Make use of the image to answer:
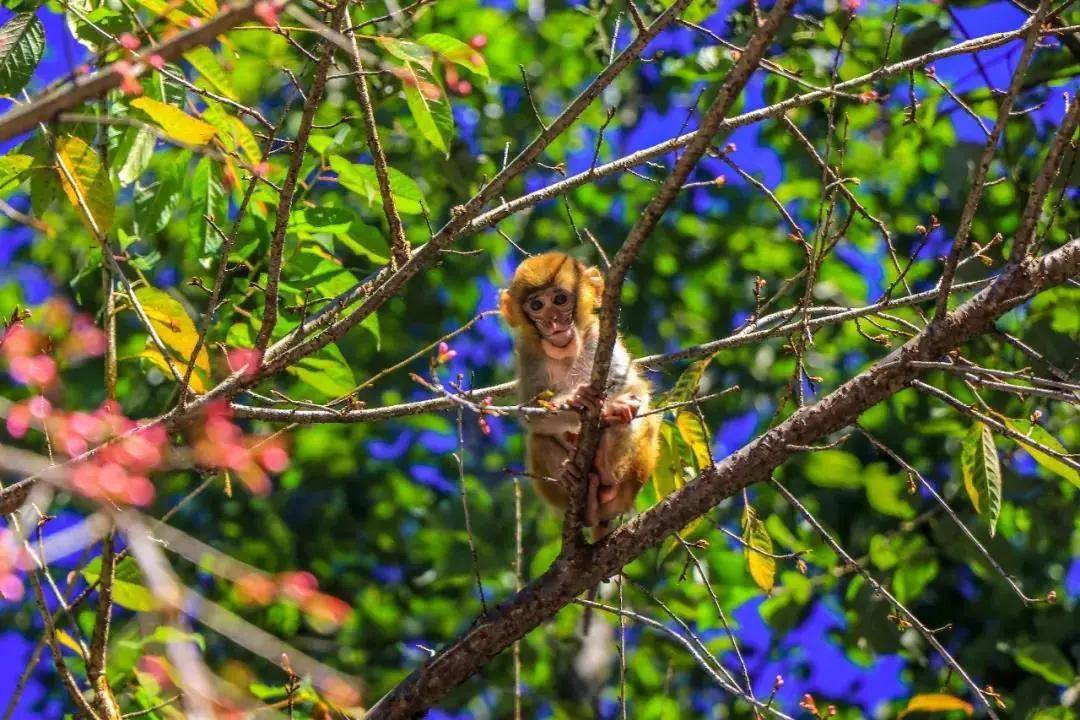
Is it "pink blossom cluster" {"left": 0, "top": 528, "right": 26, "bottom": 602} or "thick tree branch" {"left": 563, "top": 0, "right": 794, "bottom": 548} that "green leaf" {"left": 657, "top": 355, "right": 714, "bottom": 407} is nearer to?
"thick tree branch" {"left": 563, "top": 0, "right": 794, "bottom": 548}

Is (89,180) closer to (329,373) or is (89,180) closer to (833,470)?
(329,373)

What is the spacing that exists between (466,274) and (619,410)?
5.84 m

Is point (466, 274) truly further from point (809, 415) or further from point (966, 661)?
point (809, 415)

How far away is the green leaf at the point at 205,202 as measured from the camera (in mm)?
4758

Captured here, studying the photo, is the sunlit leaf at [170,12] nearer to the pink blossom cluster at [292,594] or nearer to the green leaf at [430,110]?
the green leaf at [430,110]

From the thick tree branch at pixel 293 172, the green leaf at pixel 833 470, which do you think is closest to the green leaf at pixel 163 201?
the thick tree branch at pixel 293 172

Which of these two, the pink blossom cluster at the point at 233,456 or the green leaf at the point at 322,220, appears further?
the green leaf at the point at 322,220

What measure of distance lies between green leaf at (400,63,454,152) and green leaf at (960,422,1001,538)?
187cm

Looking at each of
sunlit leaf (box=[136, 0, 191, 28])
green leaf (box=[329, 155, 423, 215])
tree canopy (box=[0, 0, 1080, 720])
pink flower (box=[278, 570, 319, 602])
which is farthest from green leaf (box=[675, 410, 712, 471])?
pink flower (box=[278, 570, 319, 602])

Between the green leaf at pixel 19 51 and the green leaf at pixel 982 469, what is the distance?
3.02m

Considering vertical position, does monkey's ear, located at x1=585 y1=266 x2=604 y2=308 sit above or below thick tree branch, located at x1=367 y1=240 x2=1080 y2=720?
above

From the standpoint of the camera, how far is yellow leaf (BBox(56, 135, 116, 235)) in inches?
149

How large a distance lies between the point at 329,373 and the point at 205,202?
2.53 feet

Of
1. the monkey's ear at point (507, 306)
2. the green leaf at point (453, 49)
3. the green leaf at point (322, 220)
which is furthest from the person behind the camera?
the monkey's ear at point (507, 306)
